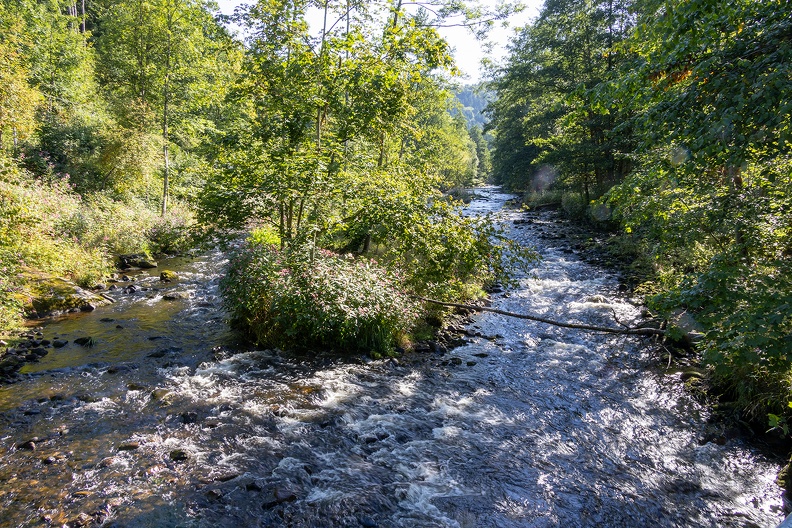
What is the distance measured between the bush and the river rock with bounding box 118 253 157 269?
8.44 m

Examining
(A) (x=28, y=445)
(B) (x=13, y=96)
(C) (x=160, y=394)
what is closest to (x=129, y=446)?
(A) (x=28, y=445)

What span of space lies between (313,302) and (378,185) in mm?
4106

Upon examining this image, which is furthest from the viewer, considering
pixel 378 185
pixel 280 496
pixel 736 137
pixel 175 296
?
pixel 175 296

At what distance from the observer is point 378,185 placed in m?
11.4

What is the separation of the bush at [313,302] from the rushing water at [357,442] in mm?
656

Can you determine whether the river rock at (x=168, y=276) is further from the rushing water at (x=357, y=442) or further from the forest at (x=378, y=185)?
the rushing water at (x=357, y=442)

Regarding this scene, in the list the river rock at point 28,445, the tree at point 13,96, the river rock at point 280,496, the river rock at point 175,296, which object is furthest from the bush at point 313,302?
the tree at point 13,96

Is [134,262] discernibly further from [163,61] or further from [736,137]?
[736,137]

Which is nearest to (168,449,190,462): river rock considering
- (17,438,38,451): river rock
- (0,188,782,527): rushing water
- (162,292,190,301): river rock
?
(0,188,782,527): rushing water

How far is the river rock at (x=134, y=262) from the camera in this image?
16.2 m

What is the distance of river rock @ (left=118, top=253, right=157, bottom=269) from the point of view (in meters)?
16.2

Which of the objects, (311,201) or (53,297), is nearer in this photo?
(311,201)

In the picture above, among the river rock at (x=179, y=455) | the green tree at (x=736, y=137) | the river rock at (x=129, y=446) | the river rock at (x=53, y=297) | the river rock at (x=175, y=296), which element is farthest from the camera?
the river rock at (x=175, y=296)

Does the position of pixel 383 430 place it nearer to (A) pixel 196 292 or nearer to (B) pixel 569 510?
(B) pixel 569 510
